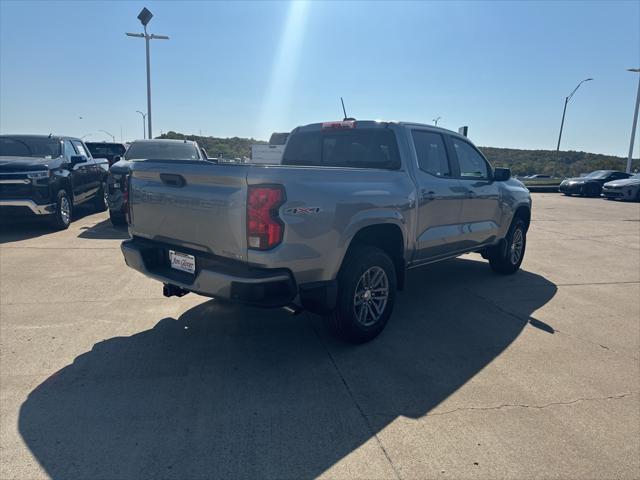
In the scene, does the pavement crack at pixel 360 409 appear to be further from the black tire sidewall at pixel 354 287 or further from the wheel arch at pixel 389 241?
the wheel arch at pixel 389 241

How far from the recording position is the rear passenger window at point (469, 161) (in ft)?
18.3

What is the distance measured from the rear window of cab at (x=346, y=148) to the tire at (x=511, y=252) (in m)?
2.93

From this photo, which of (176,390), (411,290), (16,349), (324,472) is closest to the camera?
(324,472)

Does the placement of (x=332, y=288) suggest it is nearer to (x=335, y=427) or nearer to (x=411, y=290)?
(x=335, y=427)

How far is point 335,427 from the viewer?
287 centimetres

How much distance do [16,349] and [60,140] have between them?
721cm

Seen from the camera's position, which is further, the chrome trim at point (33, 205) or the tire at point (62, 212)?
the tire at point (62, 212)

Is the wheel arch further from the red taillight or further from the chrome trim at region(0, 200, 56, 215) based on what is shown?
the chrome trim at region(0, 200, 56, 215)

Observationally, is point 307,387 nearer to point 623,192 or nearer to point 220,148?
point 623,192

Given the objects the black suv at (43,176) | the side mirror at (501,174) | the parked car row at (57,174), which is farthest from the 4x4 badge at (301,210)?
the black suv at (43,176)

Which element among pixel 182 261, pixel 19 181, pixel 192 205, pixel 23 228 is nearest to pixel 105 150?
pixel 23 228

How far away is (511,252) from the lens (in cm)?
682

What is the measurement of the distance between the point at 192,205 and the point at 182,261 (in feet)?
1.58

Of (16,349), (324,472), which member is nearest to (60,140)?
(16,349)
